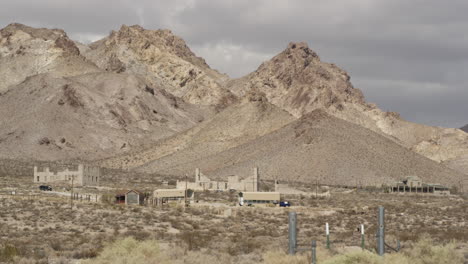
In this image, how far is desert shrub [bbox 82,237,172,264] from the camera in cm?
2267

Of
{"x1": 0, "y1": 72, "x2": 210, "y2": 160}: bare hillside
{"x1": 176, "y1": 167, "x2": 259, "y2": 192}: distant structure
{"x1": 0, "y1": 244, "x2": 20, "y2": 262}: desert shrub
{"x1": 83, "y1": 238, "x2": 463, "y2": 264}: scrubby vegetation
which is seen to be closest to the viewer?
{"x1": 83, "y1": 238, "x2": 463, "y2": 264}: scrubby vegetation

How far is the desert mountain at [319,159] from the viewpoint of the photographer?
127 metres

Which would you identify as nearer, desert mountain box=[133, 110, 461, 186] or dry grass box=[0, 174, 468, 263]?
dry grass box=[0, 174, 468, 263]

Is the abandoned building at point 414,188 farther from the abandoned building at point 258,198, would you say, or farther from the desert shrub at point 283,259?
the desert shrub at point 283,259

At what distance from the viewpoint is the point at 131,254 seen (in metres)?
23.5

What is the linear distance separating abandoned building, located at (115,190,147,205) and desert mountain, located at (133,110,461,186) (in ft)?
189

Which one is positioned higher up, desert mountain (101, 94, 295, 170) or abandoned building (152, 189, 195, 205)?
desert mountain (101, 94, 295, 170)

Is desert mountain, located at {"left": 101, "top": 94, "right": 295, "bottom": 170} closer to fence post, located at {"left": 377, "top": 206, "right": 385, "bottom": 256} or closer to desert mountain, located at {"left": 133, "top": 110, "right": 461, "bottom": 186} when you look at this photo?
desert mountain, located at {"left": 133, "top": 110, "right": 461, "bottom": 186}

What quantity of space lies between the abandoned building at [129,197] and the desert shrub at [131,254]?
42900mm

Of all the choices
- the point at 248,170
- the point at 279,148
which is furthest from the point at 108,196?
the point at 279,148

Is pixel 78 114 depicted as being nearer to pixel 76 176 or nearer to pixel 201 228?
pixel 76 176

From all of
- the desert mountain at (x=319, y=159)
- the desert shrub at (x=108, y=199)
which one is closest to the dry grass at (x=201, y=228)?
the desert shrub at (x=108, y=199)

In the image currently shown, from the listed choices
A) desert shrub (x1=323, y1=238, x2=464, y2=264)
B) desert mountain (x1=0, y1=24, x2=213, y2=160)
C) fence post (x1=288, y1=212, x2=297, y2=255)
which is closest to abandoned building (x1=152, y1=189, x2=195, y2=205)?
desert shrub (x1=323, y1=238, x2=464, y2=264)

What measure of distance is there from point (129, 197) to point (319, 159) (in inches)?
2574
